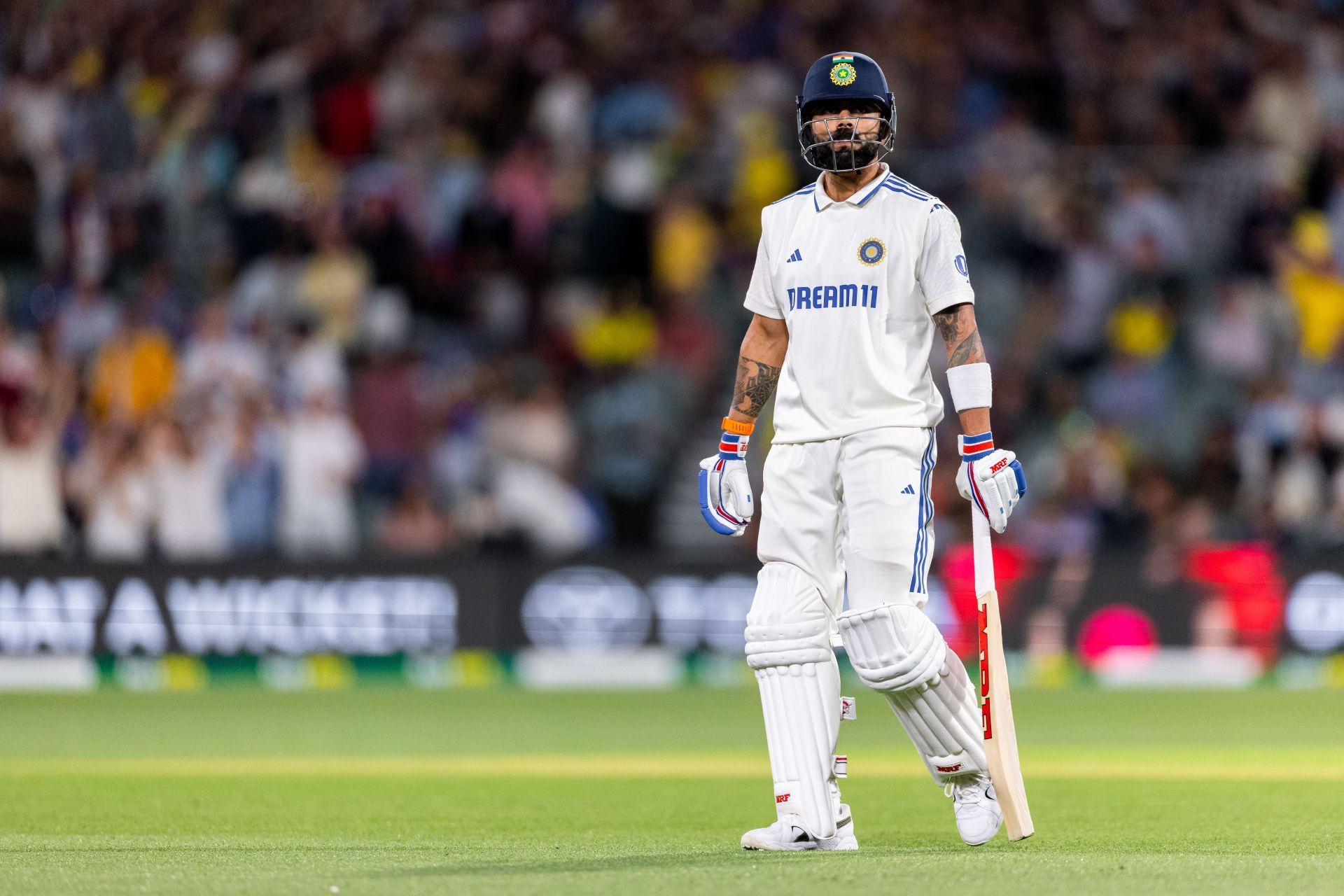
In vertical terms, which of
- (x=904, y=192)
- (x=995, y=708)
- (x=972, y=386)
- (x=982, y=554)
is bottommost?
(x=995, y=708)

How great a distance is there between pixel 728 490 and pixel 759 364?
1.29 ft

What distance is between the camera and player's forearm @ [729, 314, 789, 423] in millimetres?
6426

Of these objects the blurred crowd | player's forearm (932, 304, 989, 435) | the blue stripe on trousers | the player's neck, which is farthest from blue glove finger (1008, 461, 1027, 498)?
the blurred crowd

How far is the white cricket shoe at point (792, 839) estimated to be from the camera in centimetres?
605

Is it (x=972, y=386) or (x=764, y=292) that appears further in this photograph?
(x=764, y=292)

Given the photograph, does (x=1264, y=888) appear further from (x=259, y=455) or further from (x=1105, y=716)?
(x=259, y=455)

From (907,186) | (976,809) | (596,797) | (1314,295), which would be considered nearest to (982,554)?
(976,809)

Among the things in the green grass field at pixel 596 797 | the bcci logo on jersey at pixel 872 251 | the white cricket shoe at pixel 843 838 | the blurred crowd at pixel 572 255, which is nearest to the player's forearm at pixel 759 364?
the bcci logo on jersey at pixel 872 251

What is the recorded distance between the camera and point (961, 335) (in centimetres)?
610

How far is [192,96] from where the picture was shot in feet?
55.1

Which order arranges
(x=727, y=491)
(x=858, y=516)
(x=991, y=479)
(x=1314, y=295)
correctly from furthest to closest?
1. (x=1314, y=295)
2. (x=727, y=491)
3. (x=858, y=516)
4. (x=991, y=479)

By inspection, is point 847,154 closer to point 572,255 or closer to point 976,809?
point 976,809

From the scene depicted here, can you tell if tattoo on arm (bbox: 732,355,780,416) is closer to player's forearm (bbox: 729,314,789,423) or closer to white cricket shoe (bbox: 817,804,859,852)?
player's forearm (bbox: 729,314,789,423)

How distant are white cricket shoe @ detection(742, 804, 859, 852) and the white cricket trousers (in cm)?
60
